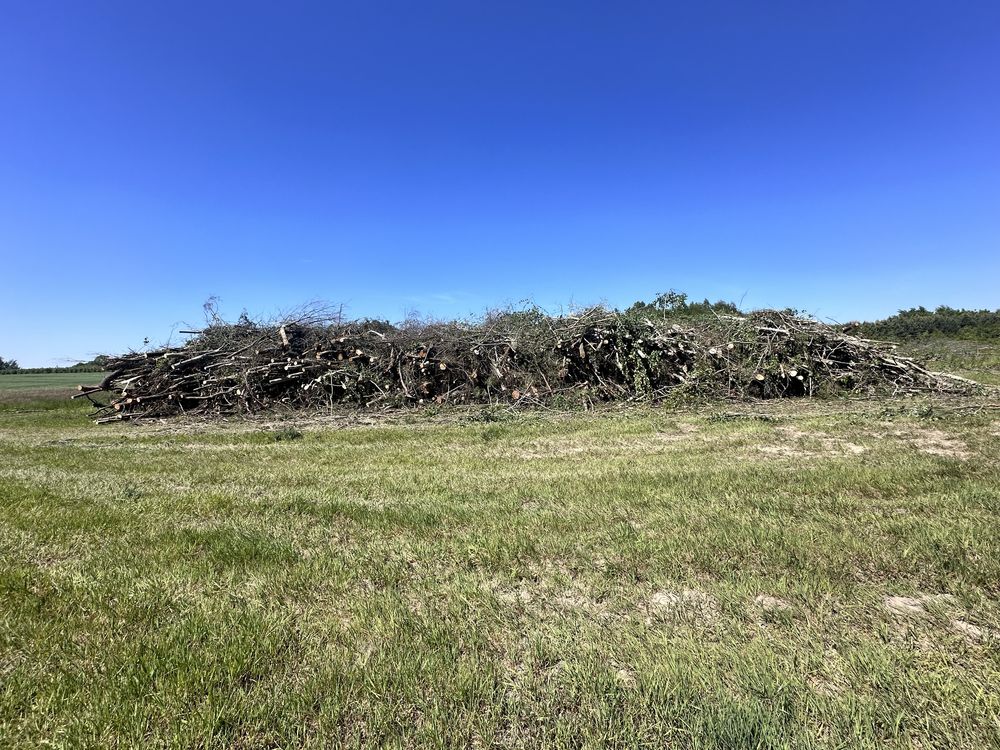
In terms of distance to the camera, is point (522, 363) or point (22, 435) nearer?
point (22, 435)

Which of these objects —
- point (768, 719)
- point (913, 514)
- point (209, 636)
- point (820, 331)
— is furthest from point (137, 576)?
point (820, 331)

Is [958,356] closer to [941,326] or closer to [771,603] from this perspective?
[941,326]

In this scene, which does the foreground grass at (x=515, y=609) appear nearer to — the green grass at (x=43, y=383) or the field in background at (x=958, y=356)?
the field in background at (x=958, y=356)

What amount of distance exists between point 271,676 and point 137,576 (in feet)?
5.58

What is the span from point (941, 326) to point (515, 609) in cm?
3302

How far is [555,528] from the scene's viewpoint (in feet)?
12.7

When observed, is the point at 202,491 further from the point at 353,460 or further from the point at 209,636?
the point at 209,636

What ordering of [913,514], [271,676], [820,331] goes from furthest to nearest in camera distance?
[820,331]
[913,514]
[271,676]

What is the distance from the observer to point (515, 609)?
2752 mm

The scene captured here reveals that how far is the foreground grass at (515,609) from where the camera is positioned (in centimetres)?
192

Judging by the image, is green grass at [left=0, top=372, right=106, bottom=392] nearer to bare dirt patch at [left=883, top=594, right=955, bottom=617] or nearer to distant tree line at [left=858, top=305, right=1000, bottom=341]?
bare dirt patch at [left=883, top=594, right=955, bottom=617]

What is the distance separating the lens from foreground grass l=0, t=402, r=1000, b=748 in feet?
6.30

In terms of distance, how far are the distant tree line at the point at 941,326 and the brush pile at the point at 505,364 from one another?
Answer: 13326 millimetres

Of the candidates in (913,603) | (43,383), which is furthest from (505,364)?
(43,383)
